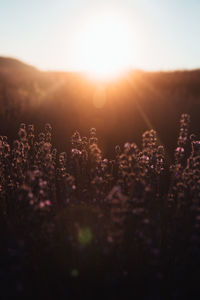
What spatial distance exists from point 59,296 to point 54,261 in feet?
1.42

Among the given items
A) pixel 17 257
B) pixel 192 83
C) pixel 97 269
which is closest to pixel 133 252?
pixel 97 269

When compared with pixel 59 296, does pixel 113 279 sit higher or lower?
higher

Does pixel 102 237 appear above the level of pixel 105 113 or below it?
below

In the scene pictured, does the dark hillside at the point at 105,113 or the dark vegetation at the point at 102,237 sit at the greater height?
the dark hillside at the point at 105,113

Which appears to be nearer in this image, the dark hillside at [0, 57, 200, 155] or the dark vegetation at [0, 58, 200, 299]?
the dark vegetation at [0, 58, 200, 299]

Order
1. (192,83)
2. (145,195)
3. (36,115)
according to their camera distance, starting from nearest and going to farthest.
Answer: (145,195) < (36,115) < (192,83)

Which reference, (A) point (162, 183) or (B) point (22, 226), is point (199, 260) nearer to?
(B) point (22, 226)

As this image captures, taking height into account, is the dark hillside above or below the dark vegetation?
above

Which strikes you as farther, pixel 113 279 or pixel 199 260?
pixel 199 260

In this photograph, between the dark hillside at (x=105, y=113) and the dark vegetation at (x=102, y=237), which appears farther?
the dark hillside at (x=105, y=113)

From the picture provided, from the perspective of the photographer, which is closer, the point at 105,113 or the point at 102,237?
the point at 102,237

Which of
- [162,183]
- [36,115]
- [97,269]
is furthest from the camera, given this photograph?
[36,115]

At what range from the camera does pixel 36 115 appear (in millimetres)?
9898

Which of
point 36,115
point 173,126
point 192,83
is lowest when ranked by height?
point 173,126
